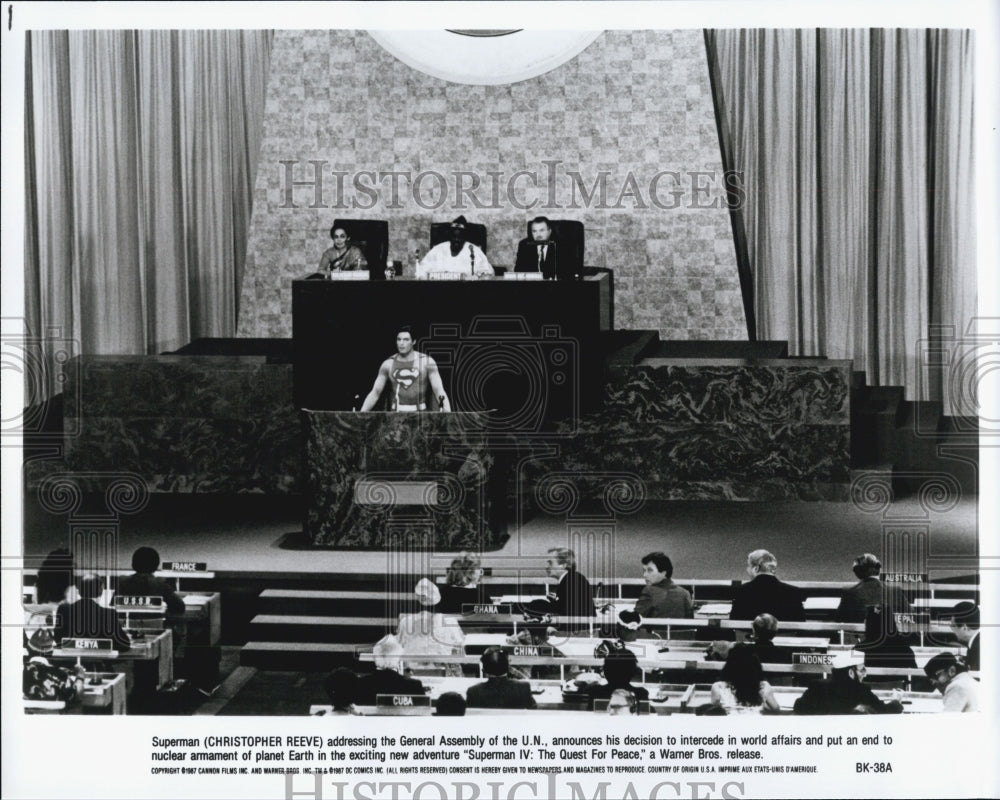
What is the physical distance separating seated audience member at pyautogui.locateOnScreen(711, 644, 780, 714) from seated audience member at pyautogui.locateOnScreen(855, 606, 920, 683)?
0.50 m

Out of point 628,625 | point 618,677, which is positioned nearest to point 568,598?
point 628,625

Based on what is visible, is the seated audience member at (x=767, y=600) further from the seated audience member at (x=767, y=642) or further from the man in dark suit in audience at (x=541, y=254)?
the man in dark suit in audience at (x=541, y=254)

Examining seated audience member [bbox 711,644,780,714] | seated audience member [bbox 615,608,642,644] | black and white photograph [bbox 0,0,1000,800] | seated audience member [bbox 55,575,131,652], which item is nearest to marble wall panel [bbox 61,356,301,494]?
black and white photograph [bbox 0,0,1000,800]

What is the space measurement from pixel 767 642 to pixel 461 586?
136 centimetres

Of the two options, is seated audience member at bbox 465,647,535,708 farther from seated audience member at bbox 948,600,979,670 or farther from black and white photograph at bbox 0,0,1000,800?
seated audience member at bbox 948,600,979,670

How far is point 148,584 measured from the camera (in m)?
7.48

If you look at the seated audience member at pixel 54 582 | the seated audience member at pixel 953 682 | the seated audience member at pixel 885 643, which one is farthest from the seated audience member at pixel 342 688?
the seated audience member at pixel 953 682

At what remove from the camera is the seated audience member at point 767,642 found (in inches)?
281

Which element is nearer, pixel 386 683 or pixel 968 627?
pixel 386 683

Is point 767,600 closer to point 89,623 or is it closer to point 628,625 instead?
point 628,625

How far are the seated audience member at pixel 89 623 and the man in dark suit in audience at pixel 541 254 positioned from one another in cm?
304

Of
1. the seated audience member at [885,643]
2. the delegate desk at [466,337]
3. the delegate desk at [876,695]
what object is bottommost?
the delegate desk at [876,695]

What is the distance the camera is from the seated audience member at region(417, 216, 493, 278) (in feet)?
30.8

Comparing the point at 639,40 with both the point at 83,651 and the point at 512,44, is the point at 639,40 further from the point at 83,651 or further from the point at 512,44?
the point at 83,651
